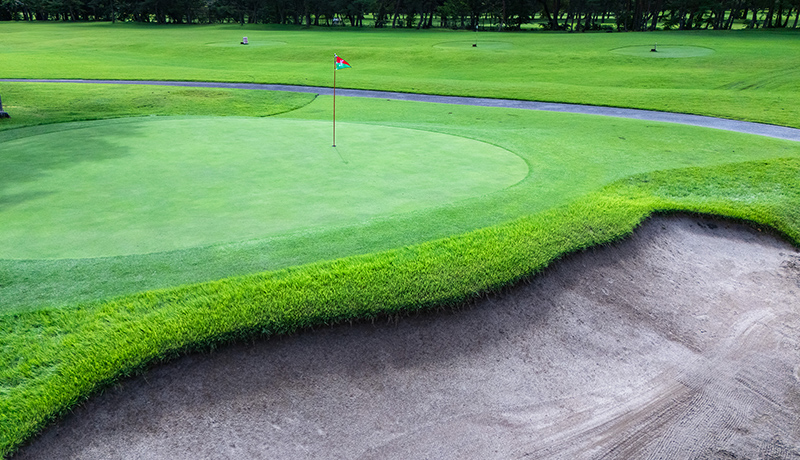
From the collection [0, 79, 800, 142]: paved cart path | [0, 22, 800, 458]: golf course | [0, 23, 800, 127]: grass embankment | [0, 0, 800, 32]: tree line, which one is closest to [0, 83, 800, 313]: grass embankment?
[0, 22, 800, 458]: golf course

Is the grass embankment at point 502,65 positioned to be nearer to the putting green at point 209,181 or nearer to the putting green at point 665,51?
the putting green at point 665,51

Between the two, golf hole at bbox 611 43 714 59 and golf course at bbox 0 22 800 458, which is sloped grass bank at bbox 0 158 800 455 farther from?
golf hole at bbox 611 43 714 59

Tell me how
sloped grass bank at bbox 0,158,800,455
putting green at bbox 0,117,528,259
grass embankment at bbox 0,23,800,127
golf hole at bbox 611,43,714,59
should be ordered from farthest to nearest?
golf hole at bbox 611,43,714,59 → grass embankment at bbox 0,23,800,127 → putting green at bbox 0,117,528,259 → sloped grass bank at bbox 0,158,800,455

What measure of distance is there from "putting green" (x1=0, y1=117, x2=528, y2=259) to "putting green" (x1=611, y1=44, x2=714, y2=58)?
25426mm

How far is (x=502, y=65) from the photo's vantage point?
3003 centimetres

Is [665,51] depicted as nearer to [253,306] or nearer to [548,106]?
[548,106]

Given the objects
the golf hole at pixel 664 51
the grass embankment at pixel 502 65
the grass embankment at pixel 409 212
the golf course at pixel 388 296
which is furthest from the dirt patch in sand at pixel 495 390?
the golf hole at pixel 664 51

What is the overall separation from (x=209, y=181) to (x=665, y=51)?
1279 inches

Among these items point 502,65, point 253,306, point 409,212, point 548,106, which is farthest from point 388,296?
point 502,65

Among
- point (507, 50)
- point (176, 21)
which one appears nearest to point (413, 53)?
point (507, 50)

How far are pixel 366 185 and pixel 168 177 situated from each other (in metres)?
Answer: 2.57

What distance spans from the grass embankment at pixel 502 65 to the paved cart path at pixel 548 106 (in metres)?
0.83

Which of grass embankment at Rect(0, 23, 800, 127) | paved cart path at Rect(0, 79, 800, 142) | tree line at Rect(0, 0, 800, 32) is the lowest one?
paved cart path at Rect(0, 79, 800, 142)

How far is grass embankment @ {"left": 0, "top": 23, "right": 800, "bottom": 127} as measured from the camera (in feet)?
64.0
